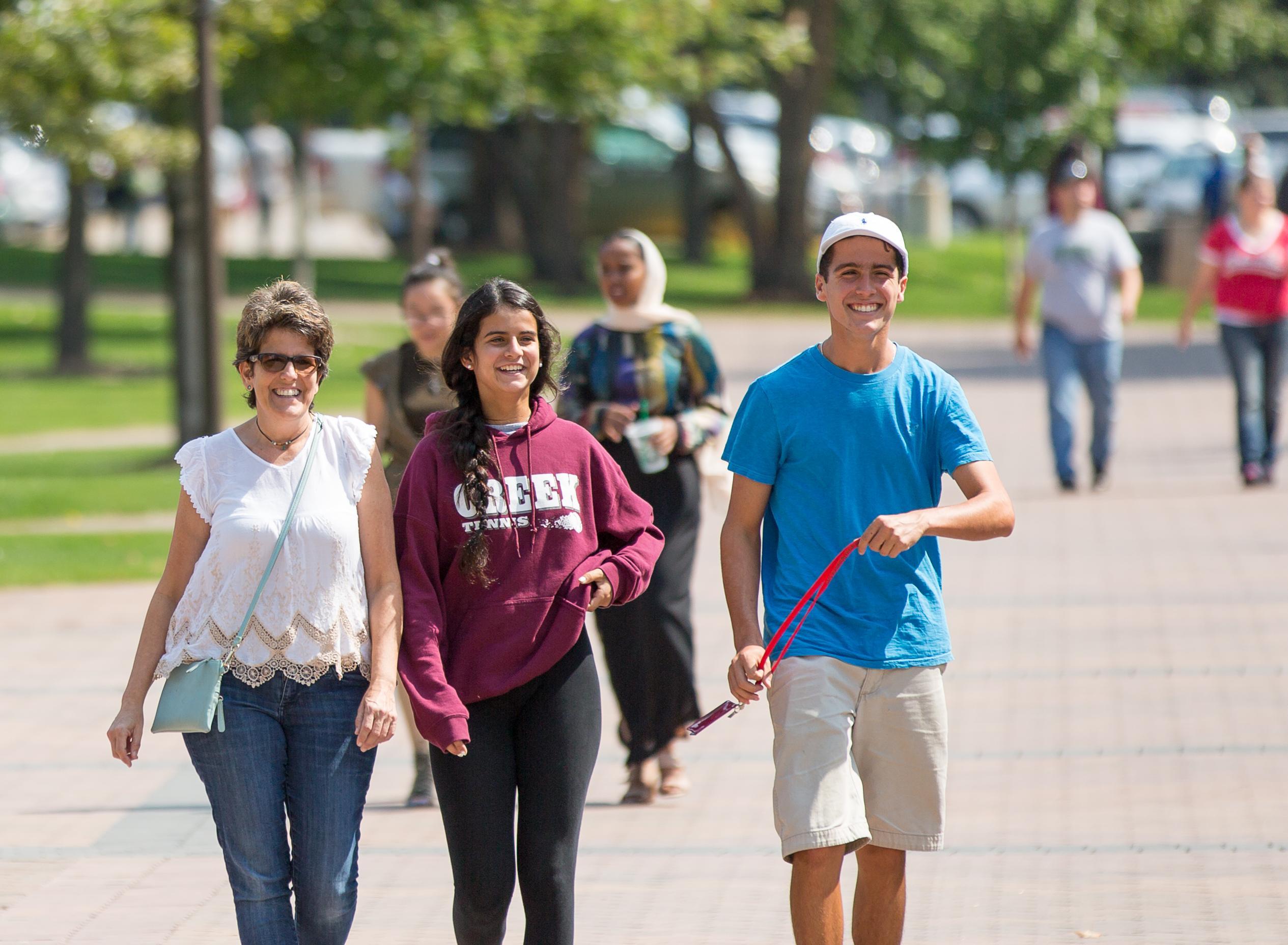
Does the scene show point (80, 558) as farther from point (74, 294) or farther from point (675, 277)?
point (675, 277)

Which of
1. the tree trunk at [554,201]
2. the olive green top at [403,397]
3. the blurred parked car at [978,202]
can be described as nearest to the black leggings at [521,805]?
the olive green top at [403,397]

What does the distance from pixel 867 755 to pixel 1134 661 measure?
13.8 feet

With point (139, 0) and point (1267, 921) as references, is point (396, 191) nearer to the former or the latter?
point (139, 0)

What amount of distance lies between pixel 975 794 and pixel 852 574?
2.49m

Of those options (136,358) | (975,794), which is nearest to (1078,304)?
(975,794)

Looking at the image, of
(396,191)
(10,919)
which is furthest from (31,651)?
(396,191)

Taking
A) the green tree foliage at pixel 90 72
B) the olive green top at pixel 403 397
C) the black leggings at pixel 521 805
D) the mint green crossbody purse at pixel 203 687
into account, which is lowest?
the black leggings at pixel 521 805

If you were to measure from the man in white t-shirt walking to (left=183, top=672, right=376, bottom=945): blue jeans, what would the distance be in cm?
863

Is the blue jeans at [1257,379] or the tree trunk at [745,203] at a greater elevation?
the tree trunk at [745,203]

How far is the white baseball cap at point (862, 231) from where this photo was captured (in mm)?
4156

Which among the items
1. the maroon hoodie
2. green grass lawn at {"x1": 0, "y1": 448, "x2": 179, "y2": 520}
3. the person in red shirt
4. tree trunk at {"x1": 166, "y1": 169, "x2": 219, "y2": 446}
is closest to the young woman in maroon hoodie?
the maroon hoodie

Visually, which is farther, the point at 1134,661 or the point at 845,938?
the point at 1134,661

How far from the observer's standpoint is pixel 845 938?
512 centimetres

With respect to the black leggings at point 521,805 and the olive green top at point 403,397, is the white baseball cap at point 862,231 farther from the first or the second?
the olive green top at point 403,397
